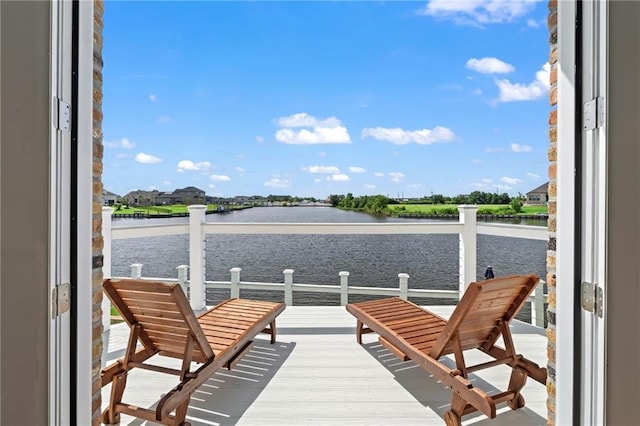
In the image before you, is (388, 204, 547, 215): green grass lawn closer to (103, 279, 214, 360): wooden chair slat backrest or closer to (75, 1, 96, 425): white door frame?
(103, 279, 214, 360): wooden chair slat backrest

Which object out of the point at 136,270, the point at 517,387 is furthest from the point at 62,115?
the point at 136,270

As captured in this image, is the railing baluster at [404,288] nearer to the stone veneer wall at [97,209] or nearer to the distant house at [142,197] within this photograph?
the stone veneer wall at [97,209]

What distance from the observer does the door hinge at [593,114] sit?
1.11 meters

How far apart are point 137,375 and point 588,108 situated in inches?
130

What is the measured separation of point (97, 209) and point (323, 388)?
1.97 meters

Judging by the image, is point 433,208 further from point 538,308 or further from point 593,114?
point 593,114

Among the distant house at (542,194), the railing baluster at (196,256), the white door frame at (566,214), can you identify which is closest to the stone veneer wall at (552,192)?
the distant house at (542,194)

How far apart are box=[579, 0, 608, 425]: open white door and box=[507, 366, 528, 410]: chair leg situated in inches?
54.4

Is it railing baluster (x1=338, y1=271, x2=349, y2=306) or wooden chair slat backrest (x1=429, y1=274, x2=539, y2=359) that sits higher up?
wooden chair slat backrest (x1=429, y1=274, x2=539, y2=359)

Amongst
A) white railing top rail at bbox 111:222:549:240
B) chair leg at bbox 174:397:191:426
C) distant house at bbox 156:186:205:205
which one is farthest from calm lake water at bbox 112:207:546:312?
chair leg at bbox 174:397:191:426

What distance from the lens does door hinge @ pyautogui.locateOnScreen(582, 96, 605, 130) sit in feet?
3.64

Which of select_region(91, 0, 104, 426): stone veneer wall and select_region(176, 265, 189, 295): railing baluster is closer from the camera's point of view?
select_region(91, 0, 104, 426): stone veneer wall

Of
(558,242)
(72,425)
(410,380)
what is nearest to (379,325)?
(410,380)

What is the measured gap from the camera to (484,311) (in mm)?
2363
